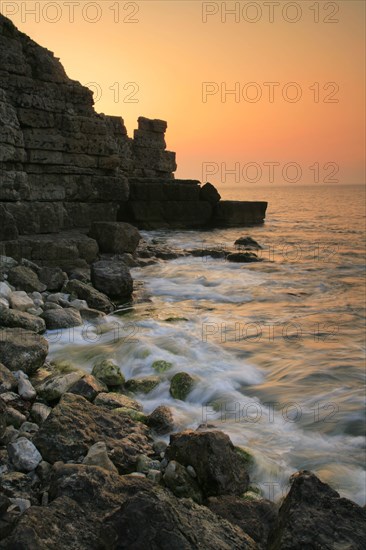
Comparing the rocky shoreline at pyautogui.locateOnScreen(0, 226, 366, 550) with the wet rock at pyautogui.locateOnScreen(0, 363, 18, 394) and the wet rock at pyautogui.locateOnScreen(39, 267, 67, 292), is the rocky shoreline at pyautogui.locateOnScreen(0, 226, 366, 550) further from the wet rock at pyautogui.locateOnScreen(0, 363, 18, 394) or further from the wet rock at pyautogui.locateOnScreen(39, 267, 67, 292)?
the wet rock at pyautogui.locateOnScreen(39, 267, 67, 292)

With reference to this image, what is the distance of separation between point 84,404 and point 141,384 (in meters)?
1.23

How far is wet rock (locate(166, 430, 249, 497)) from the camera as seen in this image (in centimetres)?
324

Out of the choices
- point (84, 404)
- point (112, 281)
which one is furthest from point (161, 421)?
point (112, 281)

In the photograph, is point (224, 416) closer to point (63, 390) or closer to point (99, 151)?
point (63, 390)

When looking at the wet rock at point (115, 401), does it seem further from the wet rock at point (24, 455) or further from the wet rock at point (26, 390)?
the wet rock at point (24, 455)

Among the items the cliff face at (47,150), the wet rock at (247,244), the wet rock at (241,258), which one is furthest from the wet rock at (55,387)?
the wet rock at (247,244)

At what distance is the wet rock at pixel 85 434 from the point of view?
3.29m

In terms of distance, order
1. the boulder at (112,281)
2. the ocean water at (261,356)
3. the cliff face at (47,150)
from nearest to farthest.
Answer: the ocean water at (261,356)
the boulder at (112,281)
the cliff face at (47,150)

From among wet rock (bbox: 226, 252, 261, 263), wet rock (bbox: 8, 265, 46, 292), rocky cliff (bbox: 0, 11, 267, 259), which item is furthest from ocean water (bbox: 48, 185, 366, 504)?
wet rock (bbox: 226, 252, 261, 263)

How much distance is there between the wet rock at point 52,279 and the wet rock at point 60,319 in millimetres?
1500

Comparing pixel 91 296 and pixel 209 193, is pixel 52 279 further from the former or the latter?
pixel 209 193

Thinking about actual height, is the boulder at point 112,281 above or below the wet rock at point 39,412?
above

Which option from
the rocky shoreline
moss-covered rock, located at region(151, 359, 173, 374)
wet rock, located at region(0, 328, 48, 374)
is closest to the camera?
the rocky shoreline

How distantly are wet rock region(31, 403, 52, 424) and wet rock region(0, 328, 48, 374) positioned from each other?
35.7 inches
